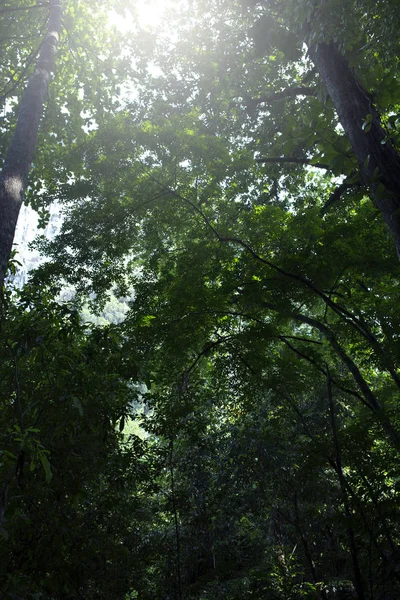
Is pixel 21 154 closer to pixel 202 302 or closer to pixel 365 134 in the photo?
pixel 202 302

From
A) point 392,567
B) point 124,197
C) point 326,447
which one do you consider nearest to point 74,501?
point 392,567

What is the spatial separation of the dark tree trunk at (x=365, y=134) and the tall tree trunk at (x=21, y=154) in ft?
9.55

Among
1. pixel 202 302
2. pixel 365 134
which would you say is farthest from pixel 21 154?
pixel 365 134

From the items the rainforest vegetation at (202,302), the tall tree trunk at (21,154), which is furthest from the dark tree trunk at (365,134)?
the tall tree trunk at (21,154)

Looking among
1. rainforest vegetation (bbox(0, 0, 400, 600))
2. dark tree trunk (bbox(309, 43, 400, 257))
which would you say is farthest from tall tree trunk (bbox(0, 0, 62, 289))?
dark tree trunk (bbox(309, 43, 400, 257))

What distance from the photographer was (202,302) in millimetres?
6223

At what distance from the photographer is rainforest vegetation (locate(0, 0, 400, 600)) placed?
3695mm

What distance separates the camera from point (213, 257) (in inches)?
257

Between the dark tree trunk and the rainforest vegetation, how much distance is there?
2 centimetres

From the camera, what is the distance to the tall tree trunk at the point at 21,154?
144 inches

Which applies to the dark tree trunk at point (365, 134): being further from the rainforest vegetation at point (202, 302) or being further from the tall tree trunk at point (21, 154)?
the tall tree trunk at point (21, 154)

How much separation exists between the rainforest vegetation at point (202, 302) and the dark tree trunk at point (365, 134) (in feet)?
0.07

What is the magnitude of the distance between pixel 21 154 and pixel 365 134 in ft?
11.3

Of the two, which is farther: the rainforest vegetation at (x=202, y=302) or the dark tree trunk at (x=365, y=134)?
the rainforest vegetation at (x=202, y=302)
